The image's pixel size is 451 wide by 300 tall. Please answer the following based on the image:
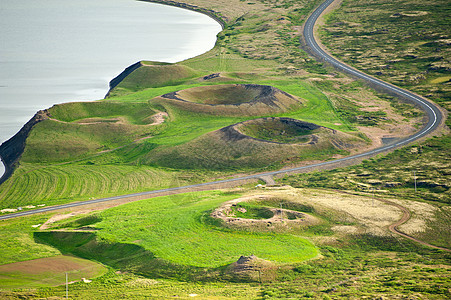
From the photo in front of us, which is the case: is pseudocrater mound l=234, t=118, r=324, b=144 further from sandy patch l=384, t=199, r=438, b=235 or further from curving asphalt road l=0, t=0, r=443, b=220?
sandy patch l=384, t=199, r=438, b=235

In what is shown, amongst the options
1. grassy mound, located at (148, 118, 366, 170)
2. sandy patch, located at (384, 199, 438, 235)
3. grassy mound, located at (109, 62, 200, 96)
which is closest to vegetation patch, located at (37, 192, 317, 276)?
sandy patch, located at (384, 199, 438, 235)

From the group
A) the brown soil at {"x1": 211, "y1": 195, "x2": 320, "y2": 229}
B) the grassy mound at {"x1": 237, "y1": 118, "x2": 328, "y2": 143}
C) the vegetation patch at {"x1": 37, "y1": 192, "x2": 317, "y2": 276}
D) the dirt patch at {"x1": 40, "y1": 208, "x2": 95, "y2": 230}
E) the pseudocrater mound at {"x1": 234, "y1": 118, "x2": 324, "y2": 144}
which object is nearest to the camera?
the vegetation patch at {"x1": 37, "y1": 192, "x2": 317, "y2": 276}

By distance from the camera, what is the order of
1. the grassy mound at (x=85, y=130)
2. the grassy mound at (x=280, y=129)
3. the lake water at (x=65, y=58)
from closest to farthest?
the grassy mound at (x=85, y=130) → the grassy mound at (x=280, y=129) → the lake water at (x=65, y=58)

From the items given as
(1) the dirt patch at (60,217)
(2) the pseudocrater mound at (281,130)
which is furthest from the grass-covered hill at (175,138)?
(1) the dirt patch at (60,217)

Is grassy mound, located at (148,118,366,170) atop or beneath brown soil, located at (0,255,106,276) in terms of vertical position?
atop

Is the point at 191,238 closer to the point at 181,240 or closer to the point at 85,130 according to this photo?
the point at 181,240

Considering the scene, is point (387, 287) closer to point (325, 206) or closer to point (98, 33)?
point (325, 206)

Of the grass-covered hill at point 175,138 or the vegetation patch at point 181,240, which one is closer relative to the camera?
the vegetation patch at point 181,240

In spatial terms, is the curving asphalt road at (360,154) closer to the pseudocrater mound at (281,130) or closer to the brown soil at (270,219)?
the pseudocrater mound at (281,130)
